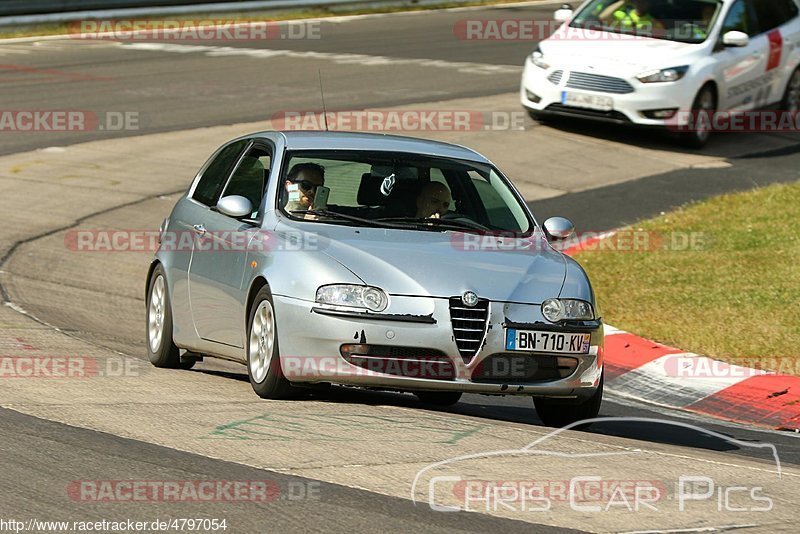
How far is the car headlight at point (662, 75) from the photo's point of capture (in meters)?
19.3

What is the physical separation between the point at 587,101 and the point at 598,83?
27 cm

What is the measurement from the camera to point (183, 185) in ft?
55.8

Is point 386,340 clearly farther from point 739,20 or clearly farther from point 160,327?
point 739,20

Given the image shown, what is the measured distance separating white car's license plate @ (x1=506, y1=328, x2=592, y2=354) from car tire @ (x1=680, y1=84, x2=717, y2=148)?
1202cm

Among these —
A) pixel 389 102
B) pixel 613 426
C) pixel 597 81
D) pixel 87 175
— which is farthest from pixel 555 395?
pixel 389 102

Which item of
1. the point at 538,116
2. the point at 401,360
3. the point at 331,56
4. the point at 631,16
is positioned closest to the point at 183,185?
the point at 538,116

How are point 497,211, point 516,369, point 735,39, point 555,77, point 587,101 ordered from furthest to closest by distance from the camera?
point 735,39 → point 555,77 → point 587,101 → point 497,211 → point 516,369

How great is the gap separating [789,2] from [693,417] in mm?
13702

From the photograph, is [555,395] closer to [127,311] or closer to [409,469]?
[409,469]

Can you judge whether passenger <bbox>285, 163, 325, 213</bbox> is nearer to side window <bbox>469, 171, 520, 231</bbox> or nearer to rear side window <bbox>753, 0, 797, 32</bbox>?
side window <bbox>469, 171, 520, 231</bbox>

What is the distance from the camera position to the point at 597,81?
63.7 ft

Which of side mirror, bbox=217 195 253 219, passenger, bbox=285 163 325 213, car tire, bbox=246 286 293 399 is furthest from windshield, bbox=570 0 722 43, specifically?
car tire, bbox=246 286 293 399

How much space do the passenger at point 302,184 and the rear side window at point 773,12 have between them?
13.6 metres

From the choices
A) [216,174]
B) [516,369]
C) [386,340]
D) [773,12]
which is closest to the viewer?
[386,340]
